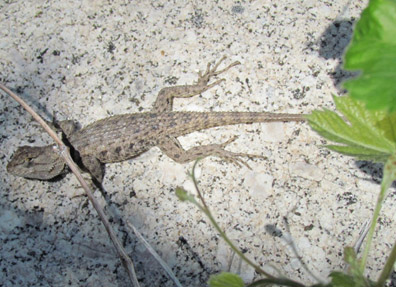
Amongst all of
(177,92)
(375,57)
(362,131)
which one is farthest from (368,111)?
(177,92)

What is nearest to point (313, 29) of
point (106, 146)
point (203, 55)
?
point (203, 55)

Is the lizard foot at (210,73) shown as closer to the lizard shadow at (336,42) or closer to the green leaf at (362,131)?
the lizard shadow at (336,42)

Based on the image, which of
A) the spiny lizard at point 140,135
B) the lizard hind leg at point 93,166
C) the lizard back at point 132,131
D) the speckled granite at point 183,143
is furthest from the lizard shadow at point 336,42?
Answer: the lizard hind leg at point 93,166

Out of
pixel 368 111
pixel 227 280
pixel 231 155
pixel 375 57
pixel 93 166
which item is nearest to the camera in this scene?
pixel 375 57

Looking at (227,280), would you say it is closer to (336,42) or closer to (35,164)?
(35,164)

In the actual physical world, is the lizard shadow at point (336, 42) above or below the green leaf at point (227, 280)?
above

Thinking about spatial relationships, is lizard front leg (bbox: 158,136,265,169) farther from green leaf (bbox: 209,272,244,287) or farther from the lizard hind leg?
green leaf (bbox: 209,272,244,287)
